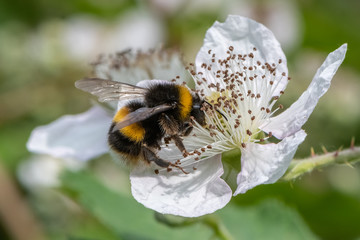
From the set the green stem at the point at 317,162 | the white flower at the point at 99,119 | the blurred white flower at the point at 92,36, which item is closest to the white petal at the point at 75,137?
the white flower at the point at 99,119

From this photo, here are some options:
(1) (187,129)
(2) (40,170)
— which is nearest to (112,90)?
(1) (187,129)

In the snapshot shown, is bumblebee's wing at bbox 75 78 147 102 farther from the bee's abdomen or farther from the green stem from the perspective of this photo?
the green stem

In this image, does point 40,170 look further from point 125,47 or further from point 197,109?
point 197,109

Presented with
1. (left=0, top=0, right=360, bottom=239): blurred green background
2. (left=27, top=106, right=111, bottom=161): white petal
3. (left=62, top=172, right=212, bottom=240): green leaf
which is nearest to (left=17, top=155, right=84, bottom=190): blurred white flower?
(left=0, top=0, right=360, bottom=239): blurred green background

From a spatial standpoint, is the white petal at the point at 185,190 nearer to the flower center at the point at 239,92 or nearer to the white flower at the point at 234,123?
the white flower at the point at 234,123

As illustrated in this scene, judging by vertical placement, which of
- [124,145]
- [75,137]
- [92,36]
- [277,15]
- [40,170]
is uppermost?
[124,145]

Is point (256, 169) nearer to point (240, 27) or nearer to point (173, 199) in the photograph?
point (173, 199)
